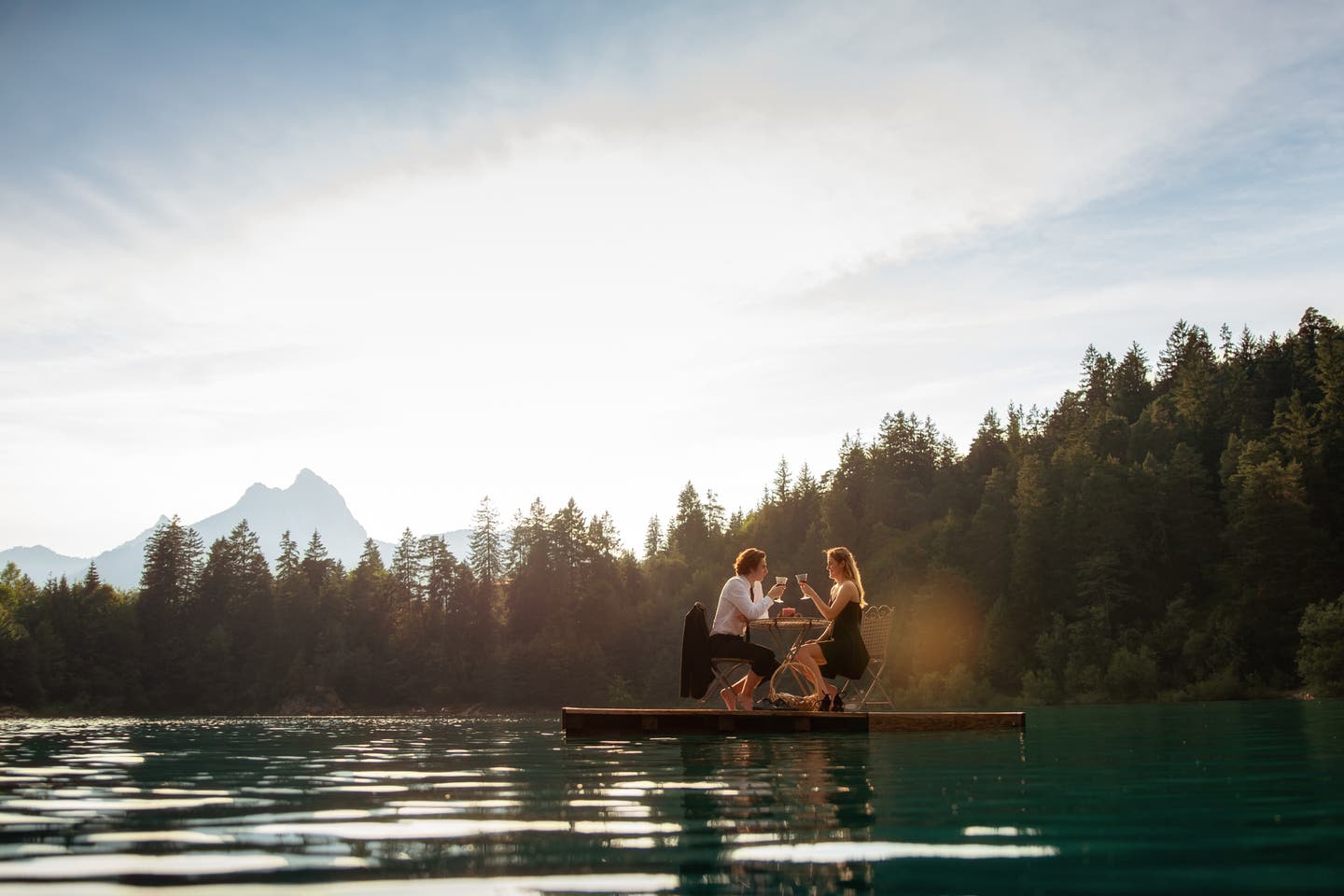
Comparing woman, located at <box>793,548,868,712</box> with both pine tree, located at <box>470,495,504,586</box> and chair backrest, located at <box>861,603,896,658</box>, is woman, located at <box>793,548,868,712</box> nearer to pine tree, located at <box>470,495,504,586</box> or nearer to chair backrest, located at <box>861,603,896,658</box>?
chair backrest, located at <box>861,603,896,658</box>

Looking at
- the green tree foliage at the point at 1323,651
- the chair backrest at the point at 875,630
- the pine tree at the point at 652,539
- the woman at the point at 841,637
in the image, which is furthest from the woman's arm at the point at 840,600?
the pine tree at the point at 652,539

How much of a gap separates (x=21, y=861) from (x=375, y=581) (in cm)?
11641

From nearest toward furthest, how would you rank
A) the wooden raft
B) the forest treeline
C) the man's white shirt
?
the wooden raft < the man's white shirt < the forest treeline

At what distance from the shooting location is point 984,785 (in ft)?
23.2

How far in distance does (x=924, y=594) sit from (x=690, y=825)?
9493cm

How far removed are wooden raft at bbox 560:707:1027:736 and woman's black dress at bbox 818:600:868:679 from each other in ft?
2.45

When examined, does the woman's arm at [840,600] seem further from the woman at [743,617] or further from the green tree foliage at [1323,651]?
the green tree foliage at [1323,651]

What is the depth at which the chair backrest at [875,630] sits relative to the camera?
1543cm

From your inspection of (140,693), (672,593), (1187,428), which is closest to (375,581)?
(140,693)

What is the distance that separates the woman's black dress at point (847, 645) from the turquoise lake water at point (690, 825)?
4.16 metres

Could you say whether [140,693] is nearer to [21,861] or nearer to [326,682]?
[326,682]

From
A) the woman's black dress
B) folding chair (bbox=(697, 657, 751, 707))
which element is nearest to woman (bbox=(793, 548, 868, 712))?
the woman's black dress

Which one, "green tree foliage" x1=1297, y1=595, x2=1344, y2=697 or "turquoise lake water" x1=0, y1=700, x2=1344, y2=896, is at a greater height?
"turquoise lake water" x1=0, y1=700, x2=1344, y2=896

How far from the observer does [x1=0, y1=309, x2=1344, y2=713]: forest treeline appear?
7900 cm
